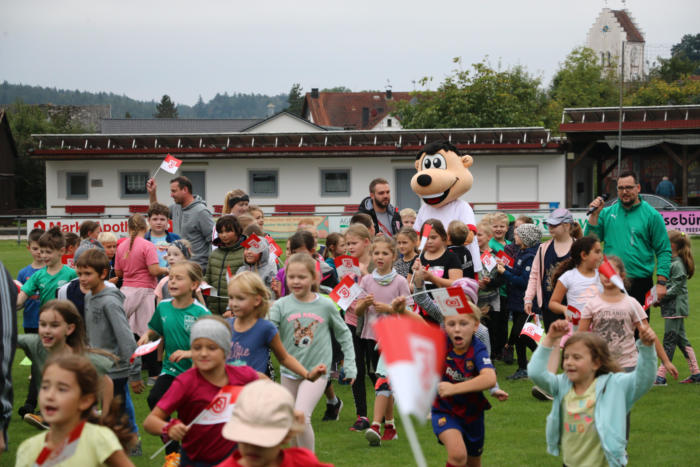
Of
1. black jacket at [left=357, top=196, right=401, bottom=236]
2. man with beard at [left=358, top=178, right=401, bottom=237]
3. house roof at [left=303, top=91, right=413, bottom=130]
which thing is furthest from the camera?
house roof at [left=303, top=91, right=413, bottom=130]

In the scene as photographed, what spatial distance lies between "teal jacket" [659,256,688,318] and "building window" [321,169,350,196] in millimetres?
28424

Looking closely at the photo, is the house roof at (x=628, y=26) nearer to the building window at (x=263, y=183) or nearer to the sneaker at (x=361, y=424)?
the building window at (x=263, y=183)

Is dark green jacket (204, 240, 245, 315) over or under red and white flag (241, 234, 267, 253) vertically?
under

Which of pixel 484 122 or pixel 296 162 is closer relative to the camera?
pixel 296 162

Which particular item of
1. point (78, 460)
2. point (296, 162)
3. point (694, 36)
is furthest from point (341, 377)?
point (694, 36)

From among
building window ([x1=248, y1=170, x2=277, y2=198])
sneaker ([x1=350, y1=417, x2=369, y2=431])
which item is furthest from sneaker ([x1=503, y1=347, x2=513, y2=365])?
building window ([x1=248, y1=170, x2=277, y2=198])

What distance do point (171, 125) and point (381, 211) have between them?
52.2 meters

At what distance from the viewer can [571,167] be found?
3575 cm

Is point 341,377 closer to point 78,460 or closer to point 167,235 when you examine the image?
point 167,235

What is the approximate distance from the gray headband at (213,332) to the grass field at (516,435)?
7.63 feet

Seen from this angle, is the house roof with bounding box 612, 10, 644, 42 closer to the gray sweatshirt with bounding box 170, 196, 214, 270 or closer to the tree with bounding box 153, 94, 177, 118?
the tree with bounding box 153, 94, 177, 118

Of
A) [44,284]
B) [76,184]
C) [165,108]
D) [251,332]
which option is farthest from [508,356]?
[165,108]

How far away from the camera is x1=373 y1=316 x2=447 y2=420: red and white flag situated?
2.80 metres

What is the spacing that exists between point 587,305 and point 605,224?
2451 mm
